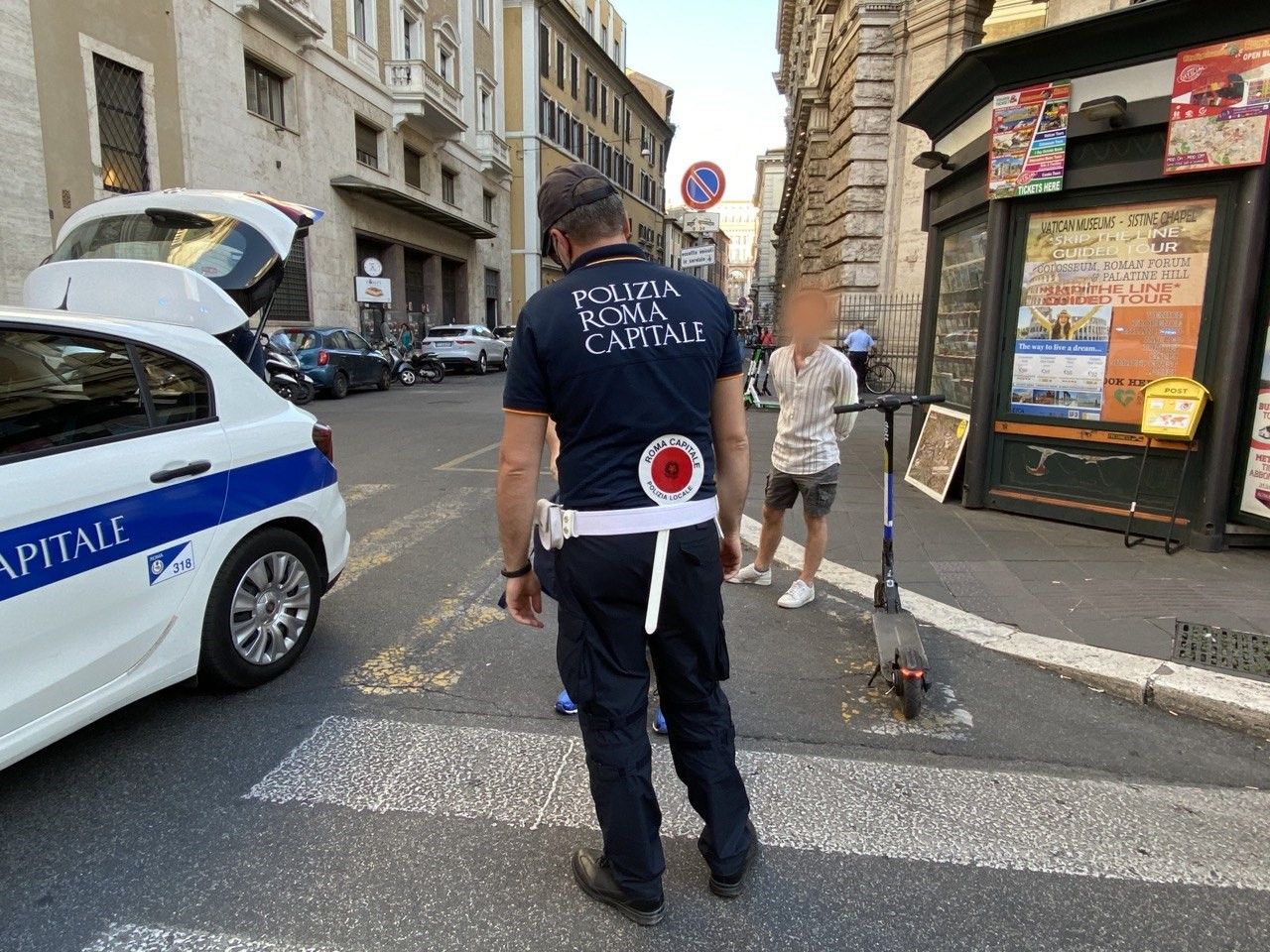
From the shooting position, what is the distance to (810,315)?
4.20m

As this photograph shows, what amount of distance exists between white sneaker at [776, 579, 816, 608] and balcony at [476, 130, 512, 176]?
34661mm

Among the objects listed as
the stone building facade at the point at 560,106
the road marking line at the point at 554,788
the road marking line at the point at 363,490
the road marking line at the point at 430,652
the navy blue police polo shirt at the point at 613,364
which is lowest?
the road marking line at the point at 554,788

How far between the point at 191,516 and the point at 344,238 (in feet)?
77.7

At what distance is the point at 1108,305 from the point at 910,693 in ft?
13.5

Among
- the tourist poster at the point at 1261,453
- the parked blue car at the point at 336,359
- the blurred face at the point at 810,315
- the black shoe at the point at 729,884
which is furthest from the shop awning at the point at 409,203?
the black shoe at the point at 729,884

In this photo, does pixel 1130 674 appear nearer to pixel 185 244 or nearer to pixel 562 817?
pixel 562 817

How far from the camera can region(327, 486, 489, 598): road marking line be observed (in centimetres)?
526

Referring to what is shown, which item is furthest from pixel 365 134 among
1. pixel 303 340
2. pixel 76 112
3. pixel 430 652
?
pixel 430 652

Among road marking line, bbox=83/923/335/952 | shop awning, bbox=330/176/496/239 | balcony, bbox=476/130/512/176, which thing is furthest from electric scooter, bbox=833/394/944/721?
balcony, bbox=476/130/512/176

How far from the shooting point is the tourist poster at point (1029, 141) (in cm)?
573

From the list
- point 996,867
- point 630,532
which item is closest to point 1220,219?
point 996,867

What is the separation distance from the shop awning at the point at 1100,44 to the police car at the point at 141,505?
5580 millimetres

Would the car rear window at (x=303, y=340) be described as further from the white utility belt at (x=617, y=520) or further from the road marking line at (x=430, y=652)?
the white utility belt at (x=617, y=520)

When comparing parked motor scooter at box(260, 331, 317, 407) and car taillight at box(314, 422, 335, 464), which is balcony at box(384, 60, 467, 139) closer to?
parked motor scooter at box(260, 331, 317, 407)
